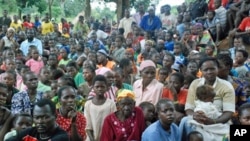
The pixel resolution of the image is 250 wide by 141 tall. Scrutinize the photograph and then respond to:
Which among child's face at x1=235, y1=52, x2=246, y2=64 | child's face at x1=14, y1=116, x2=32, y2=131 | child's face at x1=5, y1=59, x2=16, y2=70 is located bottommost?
child's face at x1=14, y1=116, x2=32, y2=131

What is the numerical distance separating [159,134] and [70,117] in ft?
3.22

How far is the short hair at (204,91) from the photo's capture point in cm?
496

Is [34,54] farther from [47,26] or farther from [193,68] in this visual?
[47,26]

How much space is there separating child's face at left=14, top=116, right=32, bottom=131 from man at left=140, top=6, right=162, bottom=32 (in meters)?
9.97

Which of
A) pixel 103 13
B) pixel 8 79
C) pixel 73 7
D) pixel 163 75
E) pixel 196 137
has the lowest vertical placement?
pixel 196 137

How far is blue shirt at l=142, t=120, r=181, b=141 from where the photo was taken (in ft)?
15.5

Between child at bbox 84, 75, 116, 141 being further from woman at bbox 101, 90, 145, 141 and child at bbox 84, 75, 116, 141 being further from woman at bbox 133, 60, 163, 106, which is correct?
woman at bbox 133, 60, 163, 106

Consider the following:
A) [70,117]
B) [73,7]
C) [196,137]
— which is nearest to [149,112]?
[196,137]

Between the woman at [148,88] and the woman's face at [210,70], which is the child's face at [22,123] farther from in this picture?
the woman's face at [210,70]

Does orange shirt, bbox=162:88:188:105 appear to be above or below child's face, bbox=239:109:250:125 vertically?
above

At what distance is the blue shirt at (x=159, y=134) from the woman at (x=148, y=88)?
1.35 m

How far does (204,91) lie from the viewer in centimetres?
496

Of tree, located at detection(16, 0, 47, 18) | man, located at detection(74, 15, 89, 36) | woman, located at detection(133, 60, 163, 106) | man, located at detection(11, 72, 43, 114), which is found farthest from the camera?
tree, located at detection(16, 0, 47, 18)

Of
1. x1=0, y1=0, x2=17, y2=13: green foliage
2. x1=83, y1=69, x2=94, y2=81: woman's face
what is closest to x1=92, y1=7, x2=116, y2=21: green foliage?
x1=0, y1=0, x2=17, y2=13: green foliage
